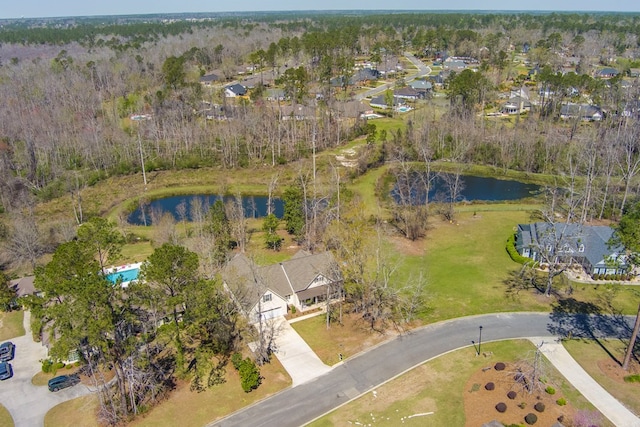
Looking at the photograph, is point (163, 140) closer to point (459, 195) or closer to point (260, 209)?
point (260, 209)

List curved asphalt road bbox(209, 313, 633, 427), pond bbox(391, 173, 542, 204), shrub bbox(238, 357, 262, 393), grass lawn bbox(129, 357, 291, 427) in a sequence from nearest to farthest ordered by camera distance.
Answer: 1. grass lawn bbox(129, 357, 291, 427)
2. curved asphalt road bbox(209, 313, 633, 427)
3. shrub bbox(238, 357, 262, 393)
4. pond bbox(391, 173, 542, 204)

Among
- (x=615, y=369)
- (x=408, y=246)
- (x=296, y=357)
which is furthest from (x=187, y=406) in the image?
(x=615, y=369)

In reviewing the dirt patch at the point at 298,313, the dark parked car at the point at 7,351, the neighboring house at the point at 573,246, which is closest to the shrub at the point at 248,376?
the dirt patch at the point at 298,313

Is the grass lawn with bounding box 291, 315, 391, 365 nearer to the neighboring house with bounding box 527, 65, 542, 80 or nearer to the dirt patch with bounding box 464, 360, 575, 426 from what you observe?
the dirt patch with bounding box 464, 360, 575, 426

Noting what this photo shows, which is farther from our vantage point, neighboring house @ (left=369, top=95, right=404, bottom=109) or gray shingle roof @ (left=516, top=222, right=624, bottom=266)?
neighboring house @ (left=369, top=95, right=404, bottom=109)

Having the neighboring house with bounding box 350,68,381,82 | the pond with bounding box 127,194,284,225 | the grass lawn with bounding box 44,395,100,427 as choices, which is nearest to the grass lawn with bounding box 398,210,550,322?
the pond with bounding box 127,194,284,225

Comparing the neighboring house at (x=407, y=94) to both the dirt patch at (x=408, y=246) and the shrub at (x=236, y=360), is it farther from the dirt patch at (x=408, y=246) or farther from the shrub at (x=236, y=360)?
the shrub at (x=236, y=360)

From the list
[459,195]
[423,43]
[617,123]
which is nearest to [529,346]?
[459,195]

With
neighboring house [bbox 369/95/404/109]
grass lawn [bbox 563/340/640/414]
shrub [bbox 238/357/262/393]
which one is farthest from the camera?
neighboring house [bbox 369/95/404/109]
